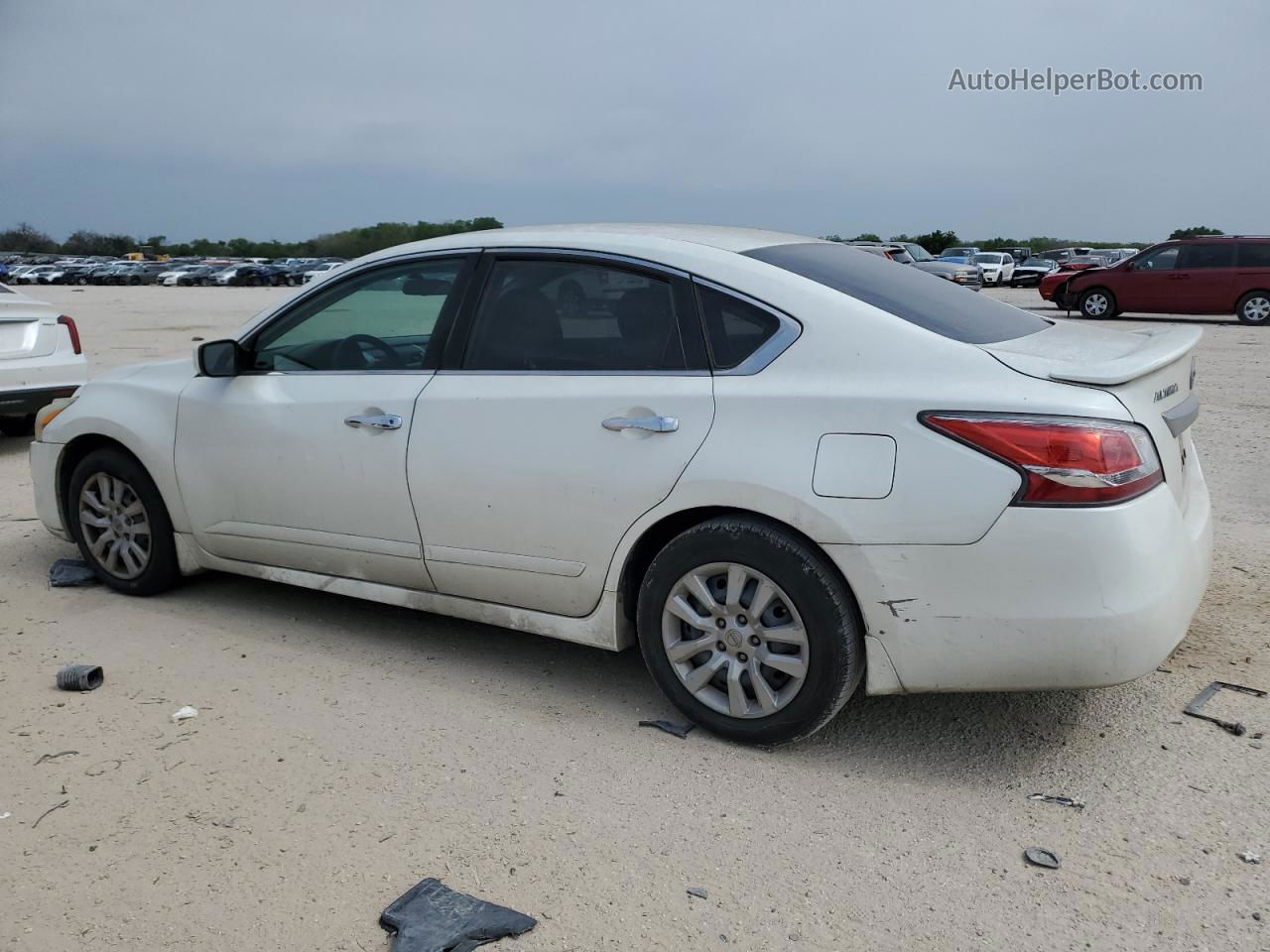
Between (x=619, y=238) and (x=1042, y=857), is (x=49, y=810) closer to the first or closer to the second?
(x=619, y=238)

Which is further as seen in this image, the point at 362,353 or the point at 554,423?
the point at 362,353

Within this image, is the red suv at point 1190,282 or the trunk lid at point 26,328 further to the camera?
the red suv at point 1190,282

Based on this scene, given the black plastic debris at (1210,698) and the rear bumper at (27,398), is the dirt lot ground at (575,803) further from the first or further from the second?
the rear bumper at (27,398)

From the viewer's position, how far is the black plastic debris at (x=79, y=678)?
160 inches

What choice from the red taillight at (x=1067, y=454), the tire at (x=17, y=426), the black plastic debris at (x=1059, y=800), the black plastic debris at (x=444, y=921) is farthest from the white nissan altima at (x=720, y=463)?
the tire at (x=17, y=426)

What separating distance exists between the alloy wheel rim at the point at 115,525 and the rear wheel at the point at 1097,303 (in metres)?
21.7

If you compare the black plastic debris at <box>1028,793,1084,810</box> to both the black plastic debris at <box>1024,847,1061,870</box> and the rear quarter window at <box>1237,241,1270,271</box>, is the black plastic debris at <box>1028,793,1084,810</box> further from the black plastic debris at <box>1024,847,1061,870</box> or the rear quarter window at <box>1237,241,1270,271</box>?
the rear quarter window at <box>1237,241,1270,271</box>

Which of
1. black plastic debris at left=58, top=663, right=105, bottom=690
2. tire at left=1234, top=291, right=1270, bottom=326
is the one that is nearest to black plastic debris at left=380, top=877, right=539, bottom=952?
black plastic debris at left=58, top=663, right=105, bottom=690

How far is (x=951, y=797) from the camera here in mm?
3252

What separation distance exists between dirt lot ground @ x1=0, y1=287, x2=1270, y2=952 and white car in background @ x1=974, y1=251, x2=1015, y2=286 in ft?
131

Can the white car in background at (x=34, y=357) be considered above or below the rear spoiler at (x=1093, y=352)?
below

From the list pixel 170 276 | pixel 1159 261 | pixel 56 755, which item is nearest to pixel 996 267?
pixel 1159 261

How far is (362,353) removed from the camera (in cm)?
439

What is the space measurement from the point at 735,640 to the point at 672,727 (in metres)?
0.44
